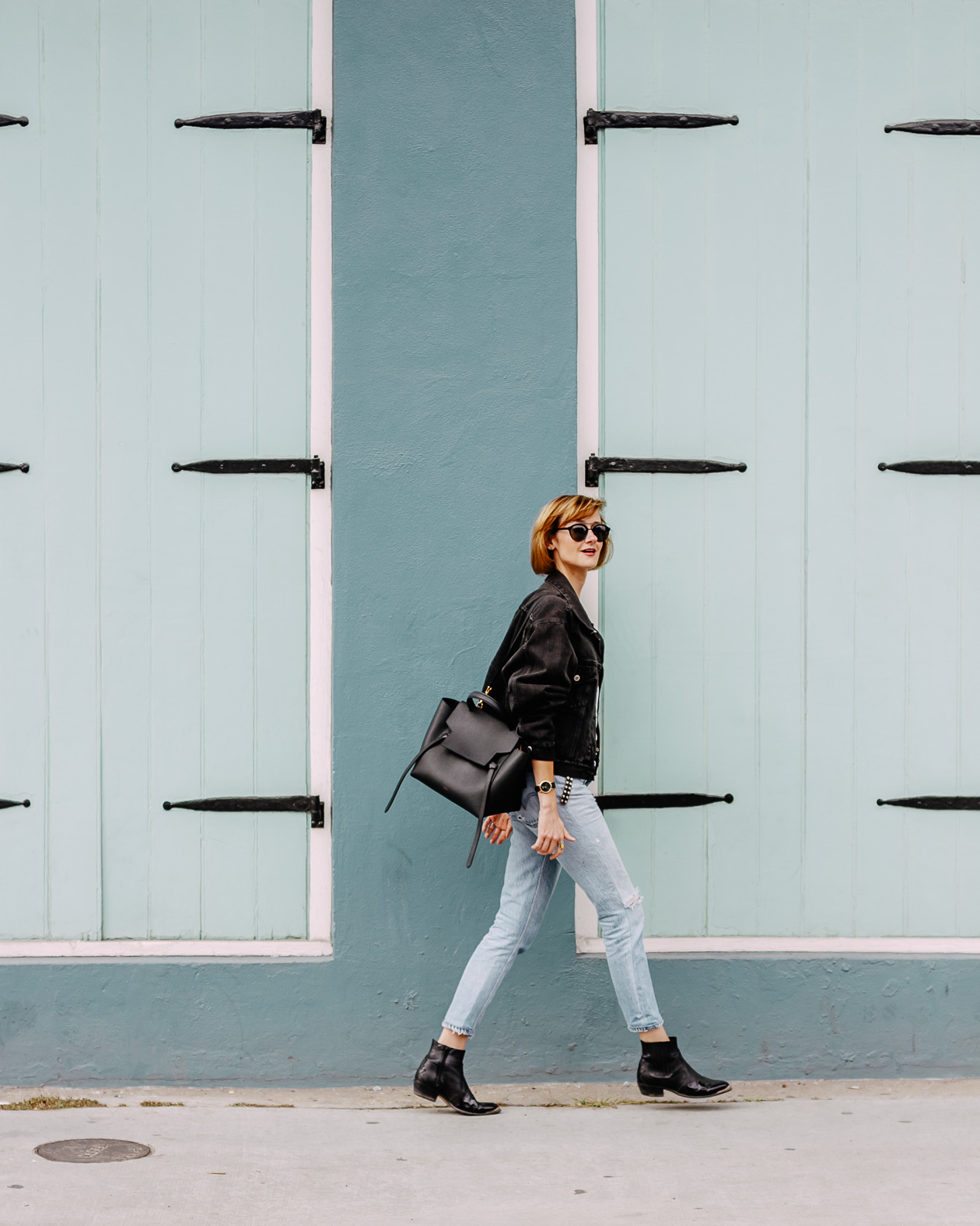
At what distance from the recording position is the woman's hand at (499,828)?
3523 millimetres

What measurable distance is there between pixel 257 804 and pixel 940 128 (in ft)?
9.80

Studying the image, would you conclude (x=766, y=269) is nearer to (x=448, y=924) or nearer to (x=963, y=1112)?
(x=448, y=924)

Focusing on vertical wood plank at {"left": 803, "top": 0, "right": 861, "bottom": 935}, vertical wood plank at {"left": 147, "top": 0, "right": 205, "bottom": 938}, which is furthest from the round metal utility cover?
vertical wood plank at {"left": 803, "top": 0, "right": 861, "bottom": 935}

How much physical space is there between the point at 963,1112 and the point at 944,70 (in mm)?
3170

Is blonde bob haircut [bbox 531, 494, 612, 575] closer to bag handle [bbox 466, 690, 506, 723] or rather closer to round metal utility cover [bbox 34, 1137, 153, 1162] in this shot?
bag handle [bbox 466, 690, 506, 723]

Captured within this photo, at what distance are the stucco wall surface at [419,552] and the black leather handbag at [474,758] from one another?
15.7 inches

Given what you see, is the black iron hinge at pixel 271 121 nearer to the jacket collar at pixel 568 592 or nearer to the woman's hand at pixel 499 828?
the jacket collar at pixel 568 592

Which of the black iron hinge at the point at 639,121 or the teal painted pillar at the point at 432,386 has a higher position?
the black iron hinge at the point at 639,121

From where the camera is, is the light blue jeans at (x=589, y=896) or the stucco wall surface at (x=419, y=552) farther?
the stucco wall surface at (x=419, y=552)

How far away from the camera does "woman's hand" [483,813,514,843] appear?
3523 mm

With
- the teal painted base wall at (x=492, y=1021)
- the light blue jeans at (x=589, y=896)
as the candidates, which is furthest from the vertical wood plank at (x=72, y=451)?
the light blue jeans at (x=589, y=896)

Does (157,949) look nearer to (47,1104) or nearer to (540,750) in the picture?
(47,1104)

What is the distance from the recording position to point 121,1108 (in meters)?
3.69

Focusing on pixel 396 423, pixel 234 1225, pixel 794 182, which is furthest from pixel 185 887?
pixel 794 182
